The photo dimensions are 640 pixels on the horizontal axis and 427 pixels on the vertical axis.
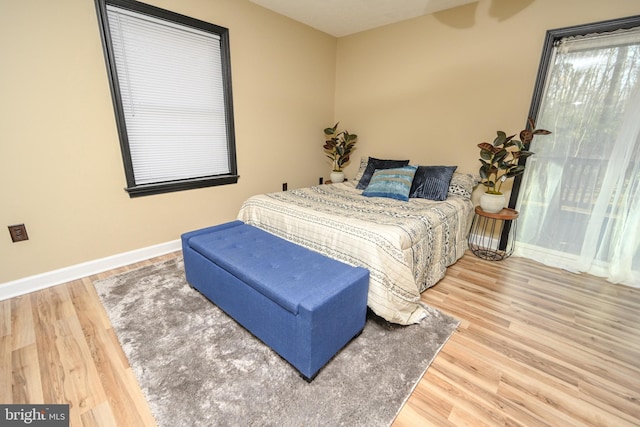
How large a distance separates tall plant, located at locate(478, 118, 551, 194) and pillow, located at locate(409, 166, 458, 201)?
0.33m

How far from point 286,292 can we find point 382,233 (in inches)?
29.1

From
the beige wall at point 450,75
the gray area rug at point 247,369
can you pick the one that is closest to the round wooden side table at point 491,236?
the beige wall at point 450,75

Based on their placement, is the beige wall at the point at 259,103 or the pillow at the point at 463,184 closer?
the beige wall at the point at 259,103

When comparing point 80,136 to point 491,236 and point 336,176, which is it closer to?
point 336,176

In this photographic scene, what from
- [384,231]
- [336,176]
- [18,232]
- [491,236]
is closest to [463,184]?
[491,236]

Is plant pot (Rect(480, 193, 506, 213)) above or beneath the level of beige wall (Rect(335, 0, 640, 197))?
beneath

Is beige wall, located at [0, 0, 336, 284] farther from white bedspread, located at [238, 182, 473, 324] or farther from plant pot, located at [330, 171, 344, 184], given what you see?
plant pot, located at [330, 171, 344, 184]

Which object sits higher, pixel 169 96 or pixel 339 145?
pixel 169 96

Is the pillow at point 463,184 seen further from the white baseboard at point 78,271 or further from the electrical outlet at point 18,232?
the electrical outlet at point 18,232

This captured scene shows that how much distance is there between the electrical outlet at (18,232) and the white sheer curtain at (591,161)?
438 centimetres

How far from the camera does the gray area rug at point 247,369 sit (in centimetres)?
123

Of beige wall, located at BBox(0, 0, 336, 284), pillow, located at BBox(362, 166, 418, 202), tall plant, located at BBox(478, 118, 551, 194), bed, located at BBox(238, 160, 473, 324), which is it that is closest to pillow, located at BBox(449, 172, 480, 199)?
bed, located at BBox(238, 160, 473, 324)

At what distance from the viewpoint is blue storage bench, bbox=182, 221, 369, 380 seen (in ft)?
4.39

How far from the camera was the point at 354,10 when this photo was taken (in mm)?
3008
